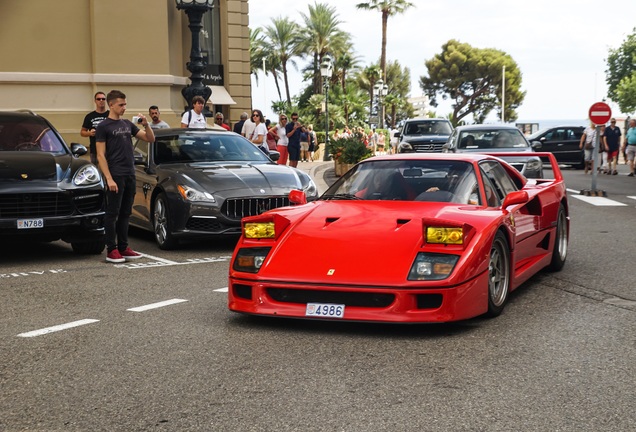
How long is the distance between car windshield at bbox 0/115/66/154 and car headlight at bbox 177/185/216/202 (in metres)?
1.54

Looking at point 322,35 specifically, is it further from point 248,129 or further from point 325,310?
point 325,310

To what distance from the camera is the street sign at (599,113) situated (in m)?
22.9

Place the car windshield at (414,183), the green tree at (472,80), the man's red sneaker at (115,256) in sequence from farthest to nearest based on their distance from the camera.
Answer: the green tree at (472,80), the man's red sneaker at (115,256), the car windshield at (414,183)

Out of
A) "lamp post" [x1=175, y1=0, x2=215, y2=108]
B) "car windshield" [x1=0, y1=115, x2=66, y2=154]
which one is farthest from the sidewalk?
"car windshield" [x1=0, y1=115, x2=66, y2=154]

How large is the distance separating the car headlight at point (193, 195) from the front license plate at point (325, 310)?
16.8 feet

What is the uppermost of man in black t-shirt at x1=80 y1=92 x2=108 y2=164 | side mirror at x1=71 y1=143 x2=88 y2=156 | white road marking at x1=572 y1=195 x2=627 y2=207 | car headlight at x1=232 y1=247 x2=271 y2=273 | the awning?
the awning

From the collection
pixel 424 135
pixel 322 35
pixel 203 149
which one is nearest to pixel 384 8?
pixel 322 35

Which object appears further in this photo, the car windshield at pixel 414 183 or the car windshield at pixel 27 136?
the car windshield at pixel 27 136

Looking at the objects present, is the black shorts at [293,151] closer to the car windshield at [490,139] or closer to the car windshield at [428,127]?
the car windshield at [490,139]

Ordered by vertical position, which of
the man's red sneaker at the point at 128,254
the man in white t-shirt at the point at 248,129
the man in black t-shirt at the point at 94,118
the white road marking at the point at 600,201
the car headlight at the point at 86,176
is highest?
the man in black t-shirt at the point at 94,118

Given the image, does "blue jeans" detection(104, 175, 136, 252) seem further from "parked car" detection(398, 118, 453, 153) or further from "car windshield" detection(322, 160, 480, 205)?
"parked car" detection(398, 118, 453, 153)

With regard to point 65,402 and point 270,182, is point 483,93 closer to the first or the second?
point 270,182

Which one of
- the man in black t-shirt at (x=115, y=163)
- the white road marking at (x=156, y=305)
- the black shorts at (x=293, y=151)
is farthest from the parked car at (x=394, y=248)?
the black shorts at (x=293, y=151)

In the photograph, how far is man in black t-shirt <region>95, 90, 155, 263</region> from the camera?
10.4m
